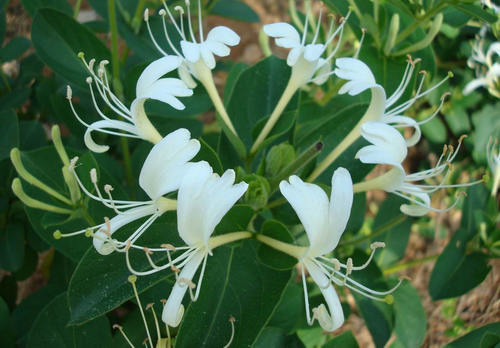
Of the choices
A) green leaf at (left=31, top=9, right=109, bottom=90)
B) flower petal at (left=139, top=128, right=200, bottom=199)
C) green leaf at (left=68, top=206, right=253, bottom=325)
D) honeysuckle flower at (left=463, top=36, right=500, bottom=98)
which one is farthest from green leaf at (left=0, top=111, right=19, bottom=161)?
honeysuckle flower at (left=463, top=36, right=500, bottom=98)

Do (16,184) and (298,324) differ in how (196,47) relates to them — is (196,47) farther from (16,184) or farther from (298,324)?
(298,324)

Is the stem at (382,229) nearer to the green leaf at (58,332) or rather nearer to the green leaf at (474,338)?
the green leaf at (474,338)

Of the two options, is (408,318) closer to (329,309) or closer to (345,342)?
(345,342)

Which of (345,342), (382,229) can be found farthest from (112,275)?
(382,229)

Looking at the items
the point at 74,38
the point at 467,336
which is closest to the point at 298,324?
the point at 467,336

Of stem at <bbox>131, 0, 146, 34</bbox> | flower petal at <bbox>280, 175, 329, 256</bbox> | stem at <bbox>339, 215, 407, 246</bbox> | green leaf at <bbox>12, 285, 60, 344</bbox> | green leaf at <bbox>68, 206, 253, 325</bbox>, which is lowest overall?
green leaf at <bbox>12, 285, 60, 344</bbox>

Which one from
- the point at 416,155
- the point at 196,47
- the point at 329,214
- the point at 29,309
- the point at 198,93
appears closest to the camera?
the point at 329,214

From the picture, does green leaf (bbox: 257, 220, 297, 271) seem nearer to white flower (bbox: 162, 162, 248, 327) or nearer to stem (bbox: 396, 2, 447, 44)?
white flower (bbox: 162, 162, 248, 327)

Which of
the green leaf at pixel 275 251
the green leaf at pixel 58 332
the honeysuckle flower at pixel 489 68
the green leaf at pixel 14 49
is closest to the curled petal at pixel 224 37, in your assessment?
the green leaf at pixel 275 251
